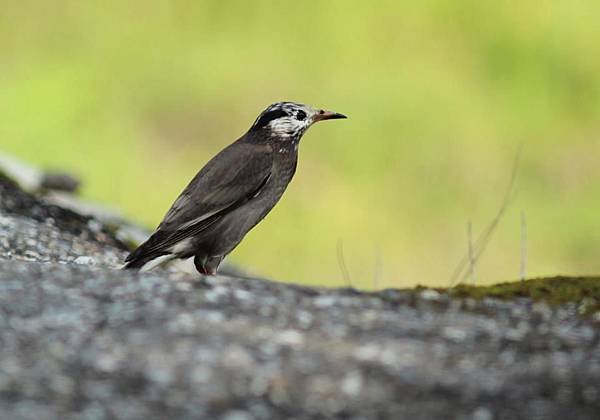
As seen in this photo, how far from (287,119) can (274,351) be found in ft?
17.9

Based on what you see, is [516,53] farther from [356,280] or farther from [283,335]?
[283,335]

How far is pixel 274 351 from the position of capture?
7879mm

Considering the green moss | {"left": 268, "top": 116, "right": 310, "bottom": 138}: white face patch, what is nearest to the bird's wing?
{"left": 268, "top": 116, "right": 310, "bottom": 138}: white face patch

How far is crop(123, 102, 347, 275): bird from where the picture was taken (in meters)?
12.0

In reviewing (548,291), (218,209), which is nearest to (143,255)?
(218,209)

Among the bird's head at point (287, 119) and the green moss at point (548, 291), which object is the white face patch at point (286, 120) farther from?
the green moss at point (548, 291)

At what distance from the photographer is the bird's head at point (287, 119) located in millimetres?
13023

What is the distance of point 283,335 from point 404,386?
2.59 ft

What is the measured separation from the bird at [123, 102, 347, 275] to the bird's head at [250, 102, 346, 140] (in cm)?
37

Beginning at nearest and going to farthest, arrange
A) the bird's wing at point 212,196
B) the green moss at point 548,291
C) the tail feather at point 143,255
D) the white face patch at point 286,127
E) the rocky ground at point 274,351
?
the rocky ground at point 274,351 → the green moss at point 548,291 → the tail feather at point 143,255 → the bird's wing at point 212,196 → the white face patch at point 286,127

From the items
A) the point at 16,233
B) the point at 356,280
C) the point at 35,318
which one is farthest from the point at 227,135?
the point at 35,318

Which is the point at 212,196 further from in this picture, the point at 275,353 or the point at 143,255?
the point at 275,353

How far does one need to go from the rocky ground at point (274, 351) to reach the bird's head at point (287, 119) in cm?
415

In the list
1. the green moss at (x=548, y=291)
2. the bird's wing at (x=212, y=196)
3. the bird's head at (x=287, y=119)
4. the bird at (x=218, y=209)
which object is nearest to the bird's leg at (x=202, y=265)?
the bird at (x=218, y=209)
